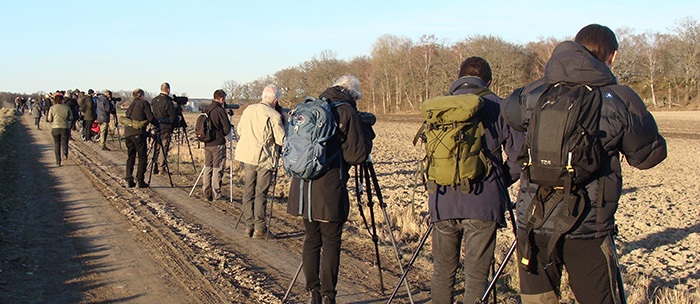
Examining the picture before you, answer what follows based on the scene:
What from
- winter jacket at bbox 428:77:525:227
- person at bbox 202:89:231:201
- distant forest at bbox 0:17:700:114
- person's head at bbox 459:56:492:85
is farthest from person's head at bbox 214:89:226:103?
distant forest at bbox 0:17:700:114

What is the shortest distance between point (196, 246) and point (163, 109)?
20.3 feet

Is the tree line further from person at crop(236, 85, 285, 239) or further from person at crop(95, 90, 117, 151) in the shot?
person at crop(236, 85, 285, 239)

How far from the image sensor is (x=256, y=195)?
768cm

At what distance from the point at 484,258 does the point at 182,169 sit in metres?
12.0

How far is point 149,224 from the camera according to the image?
812 cm

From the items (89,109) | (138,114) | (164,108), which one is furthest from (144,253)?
(89,109)

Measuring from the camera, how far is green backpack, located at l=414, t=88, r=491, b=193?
12.3 ft

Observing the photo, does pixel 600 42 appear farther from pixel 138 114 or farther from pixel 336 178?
pixel 138 114

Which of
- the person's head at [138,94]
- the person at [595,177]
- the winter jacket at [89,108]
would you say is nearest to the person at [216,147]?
the person's head at [138,94]

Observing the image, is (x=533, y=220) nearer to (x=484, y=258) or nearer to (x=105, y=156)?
(x=484, y=258)

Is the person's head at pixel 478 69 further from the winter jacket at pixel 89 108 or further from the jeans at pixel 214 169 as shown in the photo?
the winter jacket at pixel 89 108

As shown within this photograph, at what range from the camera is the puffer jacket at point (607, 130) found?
2920mm

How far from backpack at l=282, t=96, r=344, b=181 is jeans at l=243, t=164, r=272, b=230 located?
3104mm

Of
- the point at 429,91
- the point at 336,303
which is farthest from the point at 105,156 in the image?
the point at 429,91
